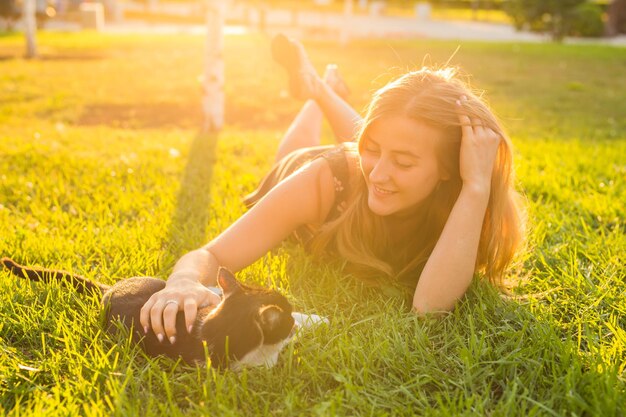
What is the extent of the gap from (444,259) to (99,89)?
8296 millimetres

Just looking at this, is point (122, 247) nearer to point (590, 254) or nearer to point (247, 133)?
point (590, 254)

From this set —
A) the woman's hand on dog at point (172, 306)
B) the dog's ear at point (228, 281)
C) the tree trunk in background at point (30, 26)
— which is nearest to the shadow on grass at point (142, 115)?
the tree trunk in background at point (30, 26)

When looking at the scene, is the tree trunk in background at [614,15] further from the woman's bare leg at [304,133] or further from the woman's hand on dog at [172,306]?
the woman's hand on dog at [172,306]

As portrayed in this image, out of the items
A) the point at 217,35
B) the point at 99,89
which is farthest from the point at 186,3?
the point at 217,35

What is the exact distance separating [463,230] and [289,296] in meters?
0.88

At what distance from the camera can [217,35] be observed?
22.9ft

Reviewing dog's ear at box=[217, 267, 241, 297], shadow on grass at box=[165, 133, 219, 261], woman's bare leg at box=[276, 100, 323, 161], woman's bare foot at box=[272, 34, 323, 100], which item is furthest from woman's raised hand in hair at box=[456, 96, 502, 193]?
woman's bare leg at box=[276, 100, 323, 161]

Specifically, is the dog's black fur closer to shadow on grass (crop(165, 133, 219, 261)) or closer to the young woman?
the young woman

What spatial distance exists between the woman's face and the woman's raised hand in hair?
4.6 inches

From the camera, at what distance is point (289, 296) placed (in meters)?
3.02

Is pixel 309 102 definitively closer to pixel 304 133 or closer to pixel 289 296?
pixel 304 133

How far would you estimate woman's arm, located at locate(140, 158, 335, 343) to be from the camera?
2648 mm

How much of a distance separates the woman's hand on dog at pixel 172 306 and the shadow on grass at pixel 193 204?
970 mm

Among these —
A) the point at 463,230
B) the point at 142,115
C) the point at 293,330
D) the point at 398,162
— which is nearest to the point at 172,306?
the point at 293,330
